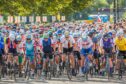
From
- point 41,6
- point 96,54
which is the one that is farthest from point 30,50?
point 41,6

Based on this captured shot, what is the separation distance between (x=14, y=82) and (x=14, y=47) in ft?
6.47

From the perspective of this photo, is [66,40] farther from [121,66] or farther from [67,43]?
[121,66]

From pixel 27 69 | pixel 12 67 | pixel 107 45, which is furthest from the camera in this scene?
pixel 107 45

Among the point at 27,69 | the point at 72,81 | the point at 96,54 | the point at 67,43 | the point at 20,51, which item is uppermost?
the point at 67,43

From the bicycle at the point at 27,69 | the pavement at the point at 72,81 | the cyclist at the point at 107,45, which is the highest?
the cyclist at the point at 107,45

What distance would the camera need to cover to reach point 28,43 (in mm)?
21281

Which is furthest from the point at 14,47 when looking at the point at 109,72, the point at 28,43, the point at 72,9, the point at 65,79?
the point at 72,9

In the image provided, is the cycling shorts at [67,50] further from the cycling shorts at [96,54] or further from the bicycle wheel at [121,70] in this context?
the bicycle wheel at [121,70]

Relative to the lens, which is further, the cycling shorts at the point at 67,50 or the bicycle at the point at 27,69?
the cycling shorts at the point at 67,50

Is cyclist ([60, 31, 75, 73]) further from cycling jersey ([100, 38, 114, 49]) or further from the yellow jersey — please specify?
the yellow jersey

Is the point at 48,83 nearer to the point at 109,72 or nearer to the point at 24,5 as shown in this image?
the point at 109,72

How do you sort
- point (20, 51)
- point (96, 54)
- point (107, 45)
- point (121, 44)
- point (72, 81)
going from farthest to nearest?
point (96, 54), point (20, 51), point (107, 45), point (121, 44), point (72, 81)

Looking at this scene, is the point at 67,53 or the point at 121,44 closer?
the point at 121,44

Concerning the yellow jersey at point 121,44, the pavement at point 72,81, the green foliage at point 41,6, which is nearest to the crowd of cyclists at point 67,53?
the yellow jersey at point 121,44
